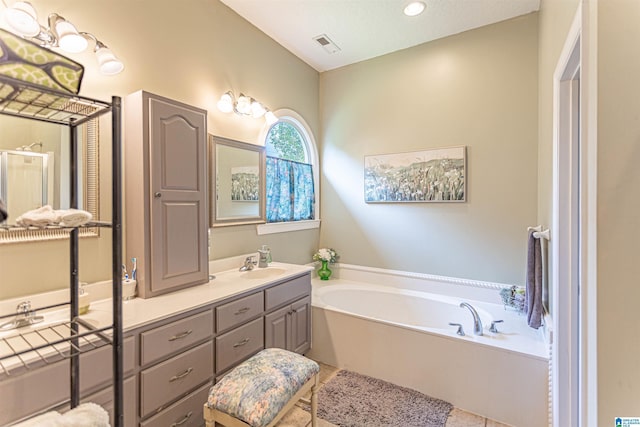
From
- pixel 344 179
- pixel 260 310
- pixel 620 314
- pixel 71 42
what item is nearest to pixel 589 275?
pixel 620 314

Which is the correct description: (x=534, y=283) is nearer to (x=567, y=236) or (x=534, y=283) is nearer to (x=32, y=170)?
(x=567, y=236)

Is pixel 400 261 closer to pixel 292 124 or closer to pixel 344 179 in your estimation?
pixel 344 179

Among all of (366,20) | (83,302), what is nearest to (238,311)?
(83,302)

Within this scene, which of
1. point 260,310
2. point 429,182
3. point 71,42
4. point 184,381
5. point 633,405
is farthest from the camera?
point 429,182

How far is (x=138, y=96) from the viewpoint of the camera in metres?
1.69

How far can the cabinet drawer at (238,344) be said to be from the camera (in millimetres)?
1741

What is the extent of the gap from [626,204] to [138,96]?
2191 mm

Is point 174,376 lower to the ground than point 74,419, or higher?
lower

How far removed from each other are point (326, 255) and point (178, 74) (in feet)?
7.41

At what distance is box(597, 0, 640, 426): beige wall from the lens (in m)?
0.82

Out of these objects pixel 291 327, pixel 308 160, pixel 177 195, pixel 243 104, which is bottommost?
pixel 291 327

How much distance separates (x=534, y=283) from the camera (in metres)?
2.07

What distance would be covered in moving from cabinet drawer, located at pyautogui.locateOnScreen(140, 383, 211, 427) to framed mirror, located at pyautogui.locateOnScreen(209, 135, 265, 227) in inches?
45.2

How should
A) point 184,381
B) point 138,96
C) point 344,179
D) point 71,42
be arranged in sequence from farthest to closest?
point 344,179 → point 138,96 → point 184,381 → point 71,42
